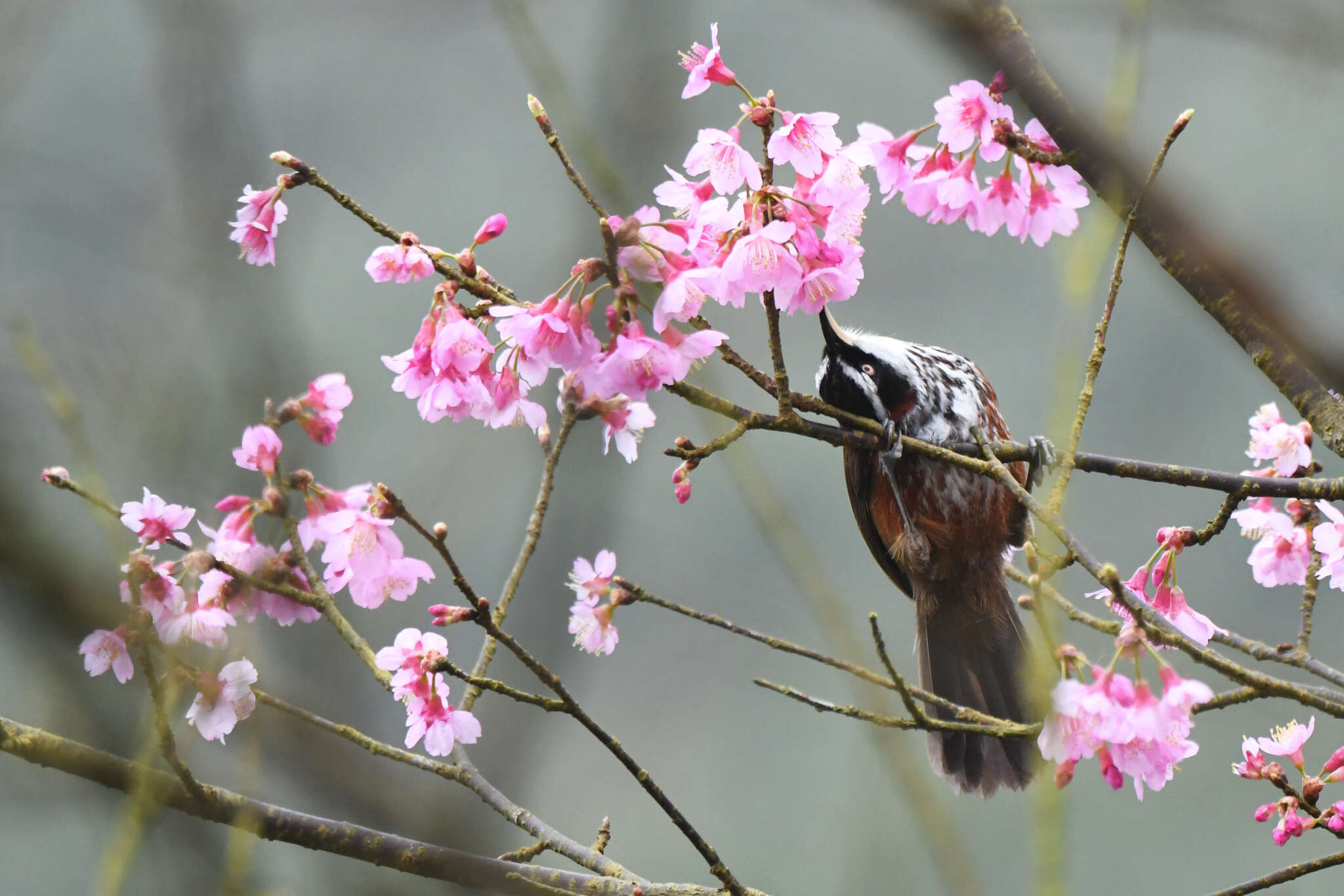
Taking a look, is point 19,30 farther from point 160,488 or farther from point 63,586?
point 63,586

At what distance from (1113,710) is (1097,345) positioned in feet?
1.44

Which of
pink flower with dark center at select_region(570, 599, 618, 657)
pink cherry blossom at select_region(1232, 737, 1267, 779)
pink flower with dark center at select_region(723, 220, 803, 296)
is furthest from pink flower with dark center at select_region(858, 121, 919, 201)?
pink cherry blossom at select_region(1232, 737, 1267, 779)

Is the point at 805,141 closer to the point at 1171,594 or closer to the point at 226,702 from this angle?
the point at 1171,594

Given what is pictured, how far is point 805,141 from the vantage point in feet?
4.58

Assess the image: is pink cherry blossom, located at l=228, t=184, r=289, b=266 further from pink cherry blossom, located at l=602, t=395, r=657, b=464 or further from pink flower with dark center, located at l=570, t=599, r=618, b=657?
pink flower with dark center, located at l=570, t=599, r=618, b=657

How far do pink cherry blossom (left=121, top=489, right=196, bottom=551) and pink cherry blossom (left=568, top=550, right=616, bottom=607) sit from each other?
1.45 feet

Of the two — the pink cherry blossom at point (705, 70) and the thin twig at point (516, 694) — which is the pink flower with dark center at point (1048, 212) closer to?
the pink cherry blossom at point (705, 70)

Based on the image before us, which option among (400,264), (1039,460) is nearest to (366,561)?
(400,264)

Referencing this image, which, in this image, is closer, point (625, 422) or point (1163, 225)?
point (1163, 225)

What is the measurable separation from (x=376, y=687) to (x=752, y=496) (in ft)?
2.25

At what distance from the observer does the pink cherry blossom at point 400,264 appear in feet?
4.29

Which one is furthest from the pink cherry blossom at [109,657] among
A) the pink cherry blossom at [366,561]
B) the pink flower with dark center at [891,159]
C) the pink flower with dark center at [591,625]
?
the pink flower with dark center at [891,159]

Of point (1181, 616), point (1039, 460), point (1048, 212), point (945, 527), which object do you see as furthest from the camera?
point (945, 527)

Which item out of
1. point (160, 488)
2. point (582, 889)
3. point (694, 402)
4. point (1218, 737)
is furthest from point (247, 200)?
point (1218, 737)
